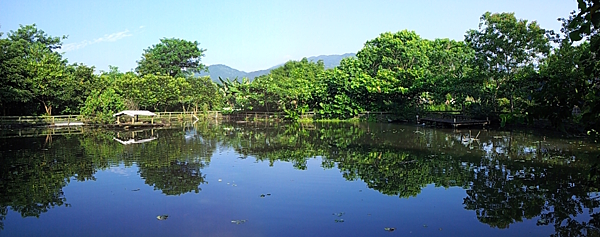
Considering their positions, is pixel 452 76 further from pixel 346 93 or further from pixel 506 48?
pixel 346 93

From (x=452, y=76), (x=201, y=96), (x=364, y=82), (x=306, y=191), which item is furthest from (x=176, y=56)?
(x=306, y=191)

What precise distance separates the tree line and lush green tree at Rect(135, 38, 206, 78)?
500 centimetres

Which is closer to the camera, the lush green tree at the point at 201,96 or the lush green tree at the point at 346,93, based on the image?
the lush green tree at the point at 346,93

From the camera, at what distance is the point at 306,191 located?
443 inches

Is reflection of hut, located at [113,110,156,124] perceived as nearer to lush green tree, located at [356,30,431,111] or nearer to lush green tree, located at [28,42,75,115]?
lush green tree, located at [28,42,75,115]

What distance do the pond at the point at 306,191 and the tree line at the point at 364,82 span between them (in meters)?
9.93

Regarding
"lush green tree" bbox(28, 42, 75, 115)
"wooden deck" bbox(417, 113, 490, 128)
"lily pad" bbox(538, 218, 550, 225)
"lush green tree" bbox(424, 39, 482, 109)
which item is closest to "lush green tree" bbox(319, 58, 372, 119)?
"lush green tree" bbox(424, 39, 482, 109)

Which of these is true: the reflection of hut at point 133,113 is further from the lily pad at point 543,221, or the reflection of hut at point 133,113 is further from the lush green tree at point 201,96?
the lily pad at point 543,221

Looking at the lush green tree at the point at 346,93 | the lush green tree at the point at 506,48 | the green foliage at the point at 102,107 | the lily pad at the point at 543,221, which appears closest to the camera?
the lily pad at the point at 543,221

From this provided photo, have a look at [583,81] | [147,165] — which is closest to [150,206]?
[147,165]

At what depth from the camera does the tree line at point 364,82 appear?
2788 centimetres

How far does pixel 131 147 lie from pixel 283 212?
1395 cm

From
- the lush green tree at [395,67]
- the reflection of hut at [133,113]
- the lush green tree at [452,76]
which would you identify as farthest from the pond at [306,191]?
the lush green tree at [395,67]

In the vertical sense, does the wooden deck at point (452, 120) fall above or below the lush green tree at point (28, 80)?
below
